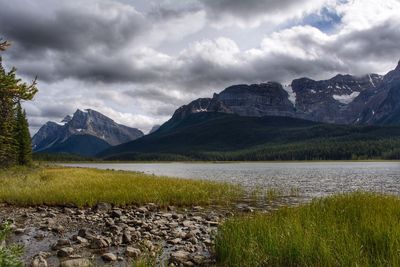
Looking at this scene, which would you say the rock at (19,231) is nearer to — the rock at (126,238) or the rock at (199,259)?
the rock at (126,238)

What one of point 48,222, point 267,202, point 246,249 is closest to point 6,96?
point 48,222

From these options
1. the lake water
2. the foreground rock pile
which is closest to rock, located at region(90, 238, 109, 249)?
the foreground rock pile

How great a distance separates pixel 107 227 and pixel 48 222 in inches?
133

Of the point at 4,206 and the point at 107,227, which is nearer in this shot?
the point at 107,227

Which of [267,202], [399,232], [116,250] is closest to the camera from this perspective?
[399,232]

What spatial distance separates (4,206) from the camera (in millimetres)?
25453

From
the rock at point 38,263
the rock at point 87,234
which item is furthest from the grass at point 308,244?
the rock at point 87,234

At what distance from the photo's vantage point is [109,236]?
16.2 meters

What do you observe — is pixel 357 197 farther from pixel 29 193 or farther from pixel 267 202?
pixel 29 193

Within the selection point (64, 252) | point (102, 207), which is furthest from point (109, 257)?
point (102, 207)

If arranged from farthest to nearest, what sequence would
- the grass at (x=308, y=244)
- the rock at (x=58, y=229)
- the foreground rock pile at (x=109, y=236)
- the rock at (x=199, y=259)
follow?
the rock at (x=58, y=229) < the foreground rock pile at (x=109, y=236) < the rock at (x=199, y=259) < the grass at (x=308, y=244)

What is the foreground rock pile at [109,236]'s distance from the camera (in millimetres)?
12422

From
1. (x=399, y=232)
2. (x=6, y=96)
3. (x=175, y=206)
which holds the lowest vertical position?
(x=175, y=206)

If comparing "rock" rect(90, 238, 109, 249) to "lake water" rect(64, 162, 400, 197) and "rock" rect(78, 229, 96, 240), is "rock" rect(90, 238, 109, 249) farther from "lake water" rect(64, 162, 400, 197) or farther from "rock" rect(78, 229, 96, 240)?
"lake water" rect(64, 162, 400, 197)
